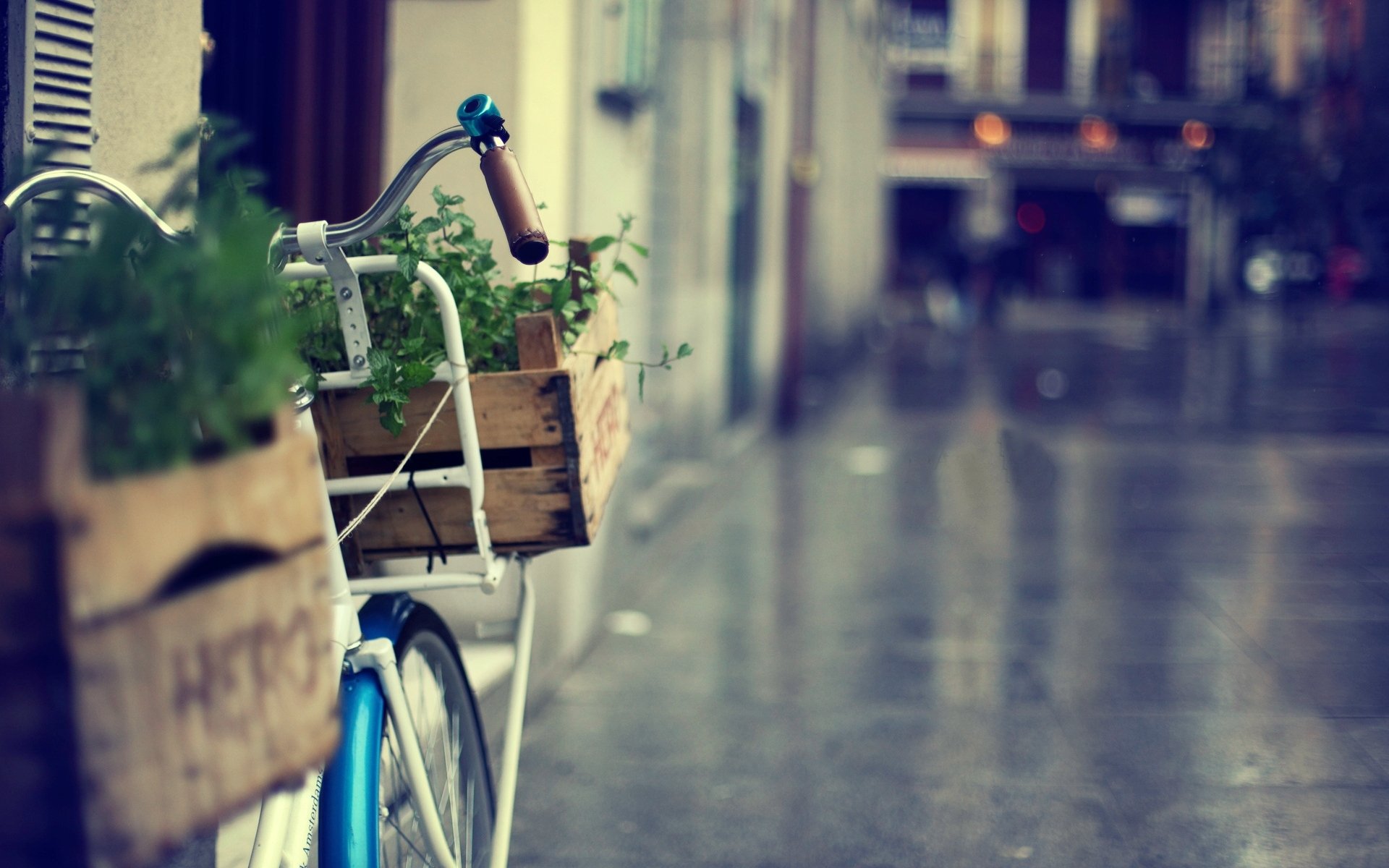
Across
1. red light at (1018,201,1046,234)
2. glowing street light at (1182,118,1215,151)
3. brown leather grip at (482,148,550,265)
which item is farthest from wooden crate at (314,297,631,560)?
red light at (1018,201,1046,234)

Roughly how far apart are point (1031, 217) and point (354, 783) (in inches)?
1502

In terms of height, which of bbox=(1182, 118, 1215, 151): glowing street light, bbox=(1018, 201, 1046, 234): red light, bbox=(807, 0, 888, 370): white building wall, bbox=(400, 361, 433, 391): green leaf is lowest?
bbox=(400, 361, 433, 391): green leaf

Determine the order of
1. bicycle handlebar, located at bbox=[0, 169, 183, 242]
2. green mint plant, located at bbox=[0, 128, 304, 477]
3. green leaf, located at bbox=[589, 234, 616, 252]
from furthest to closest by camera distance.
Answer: green leaf, located at bbox=[589, 234, 616, 252], bicycle handlebar, located at bbox=[0, 169, 183, 242], green mint plant, located at bbox=[0, 128, 304, 477]

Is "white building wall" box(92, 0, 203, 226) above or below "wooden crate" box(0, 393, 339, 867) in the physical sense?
above

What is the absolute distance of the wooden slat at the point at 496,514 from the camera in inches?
93.1

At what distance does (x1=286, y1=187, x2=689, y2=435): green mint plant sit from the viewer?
2.34 m

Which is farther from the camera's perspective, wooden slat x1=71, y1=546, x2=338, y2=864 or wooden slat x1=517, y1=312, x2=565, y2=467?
wooden slat x1=517, y1=312, x2=565, y2=467

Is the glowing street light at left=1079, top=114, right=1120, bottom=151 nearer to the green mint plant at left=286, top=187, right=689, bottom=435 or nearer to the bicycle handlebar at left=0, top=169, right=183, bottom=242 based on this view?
the green mint plant at left=286, top=187, right=689, bottom=435

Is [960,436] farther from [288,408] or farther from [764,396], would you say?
[288,408]

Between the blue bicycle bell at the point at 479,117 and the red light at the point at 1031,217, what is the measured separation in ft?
124

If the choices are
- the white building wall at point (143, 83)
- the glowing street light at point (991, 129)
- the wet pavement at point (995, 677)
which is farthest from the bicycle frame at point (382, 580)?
the glowing street light at point (991, 129)

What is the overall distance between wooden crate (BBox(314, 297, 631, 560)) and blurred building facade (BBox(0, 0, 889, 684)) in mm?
624

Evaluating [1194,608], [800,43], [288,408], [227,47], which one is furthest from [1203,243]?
[288,408]

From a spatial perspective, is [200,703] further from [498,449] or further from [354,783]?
[498,449]
